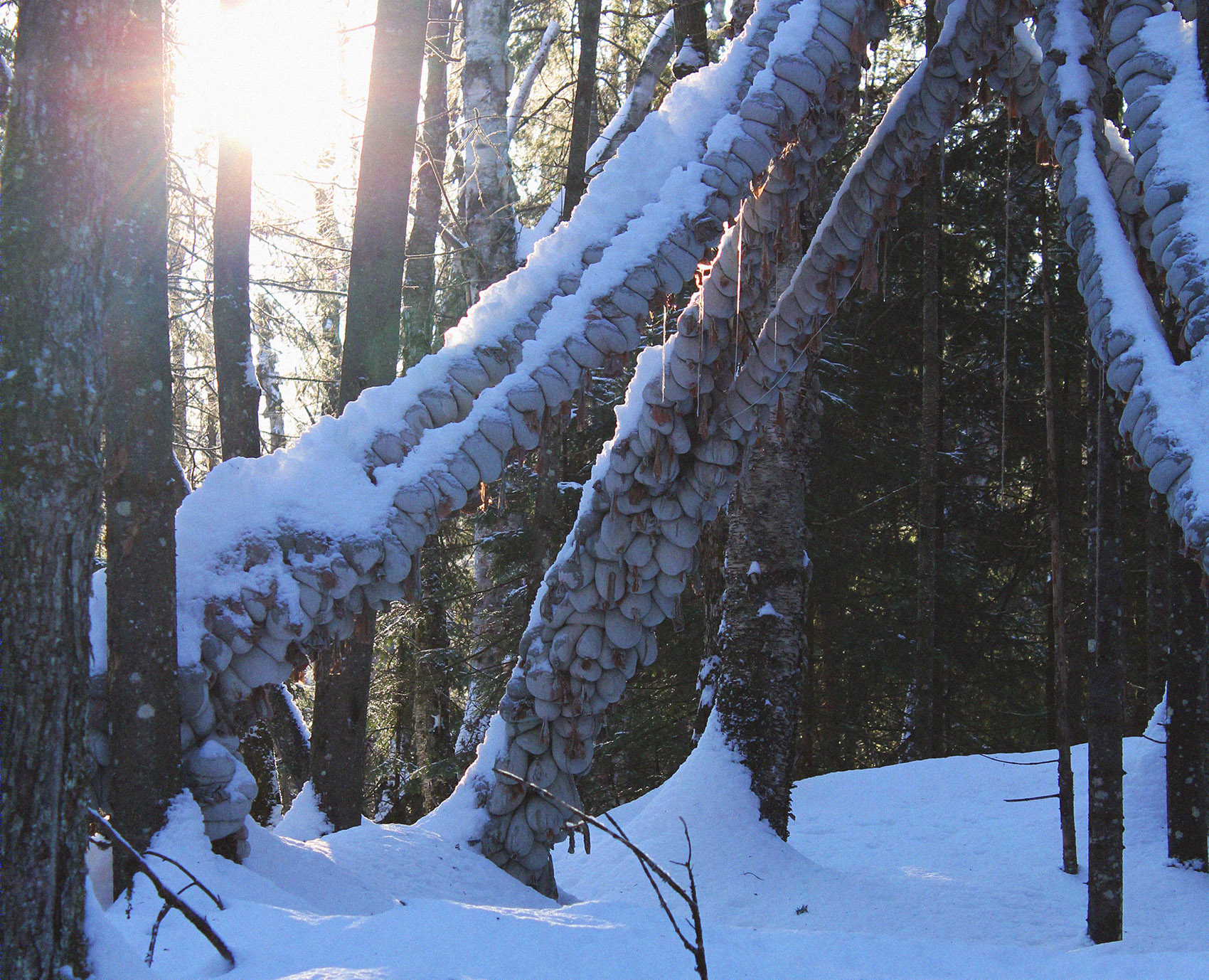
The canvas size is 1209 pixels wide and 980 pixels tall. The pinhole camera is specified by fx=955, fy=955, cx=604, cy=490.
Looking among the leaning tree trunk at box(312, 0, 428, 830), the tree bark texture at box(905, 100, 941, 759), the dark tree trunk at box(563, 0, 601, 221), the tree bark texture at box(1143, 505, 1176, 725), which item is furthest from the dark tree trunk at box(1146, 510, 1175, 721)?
the leaning tree trunk at box(312, 0, 428, 830)

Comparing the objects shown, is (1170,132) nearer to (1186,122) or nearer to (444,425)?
(1186,122)

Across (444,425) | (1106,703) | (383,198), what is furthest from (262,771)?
(1106,703)

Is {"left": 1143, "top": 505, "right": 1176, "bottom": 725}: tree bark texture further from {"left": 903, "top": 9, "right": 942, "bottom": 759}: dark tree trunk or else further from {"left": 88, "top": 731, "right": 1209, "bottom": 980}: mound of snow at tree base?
{"left": 903, "top": 9, "right": 942, "bottom": 759}: dark tree trunk

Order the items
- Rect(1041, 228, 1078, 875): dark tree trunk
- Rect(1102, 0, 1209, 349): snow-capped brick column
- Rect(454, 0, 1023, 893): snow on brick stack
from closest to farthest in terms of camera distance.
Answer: Rect(1102, 0, 1209, 349): snow-capped brick column → Rect(454, 0, 1023, 893): snow on brick stack → Rect(1041, 228, 1078, 875): dark tree trunk

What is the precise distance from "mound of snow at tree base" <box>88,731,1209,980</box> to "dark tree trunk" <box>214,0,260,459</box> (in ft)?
9.97

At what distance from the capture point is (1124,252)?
336cm

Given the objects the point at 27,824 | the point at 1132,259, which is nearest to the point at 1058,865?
the point at 1132,259

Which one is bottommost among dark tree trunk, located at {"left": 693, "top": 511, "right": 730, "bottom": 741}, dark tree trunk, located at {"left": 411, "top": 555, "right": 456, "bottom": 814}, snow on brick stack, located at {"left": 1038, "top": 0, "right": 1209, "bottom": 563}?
dark tree trunk, located at {"left": 411, "top": 555, "right": 456, "bottom": 814}

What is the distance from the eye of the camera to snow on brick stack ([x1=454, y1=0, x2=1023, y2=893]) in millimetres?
4074

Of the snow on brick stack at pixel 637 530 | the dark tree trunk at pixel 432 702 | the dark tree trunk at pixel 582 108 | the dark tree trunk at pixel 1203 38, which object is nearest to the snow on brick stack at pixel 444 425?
the snow on brick stack at pixel 637 530

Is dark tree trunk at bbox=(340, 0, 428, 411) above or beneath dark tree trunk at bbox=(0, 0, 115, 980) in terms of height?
above

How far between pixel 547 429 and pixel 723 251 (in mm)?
1135

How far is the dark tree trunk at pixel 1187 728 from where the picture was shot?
5.20 meters

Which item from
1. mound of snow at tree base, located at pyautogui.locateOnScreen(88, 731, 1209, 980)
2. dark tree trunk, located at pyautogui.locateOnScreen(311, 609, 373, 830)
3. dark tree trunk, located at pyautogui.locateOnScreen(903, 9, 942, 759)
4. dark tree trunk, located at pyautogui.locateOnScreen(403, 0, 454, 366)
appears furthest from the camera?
dark tree trunk, located at pyautogui.locateOnScreen(903, 9, 942, 759)
